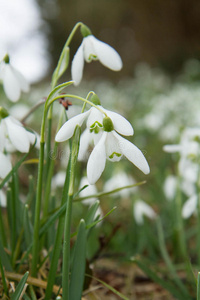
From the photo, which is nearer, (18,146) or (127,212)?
(18,146)

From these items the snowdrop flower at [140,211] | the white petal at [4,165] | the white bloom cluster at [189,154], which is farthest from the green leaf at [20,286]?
the snowdrop flower at [140,211]

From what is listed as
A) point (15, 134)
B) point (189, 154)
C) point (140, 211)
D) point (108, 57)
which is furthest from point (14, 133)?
point (140, 211)

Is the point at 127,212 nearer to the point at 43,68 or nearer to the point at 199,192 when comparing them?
the point at 199,192

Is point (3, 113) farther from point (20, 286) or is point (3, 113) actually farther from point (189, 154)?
point (189, 154)

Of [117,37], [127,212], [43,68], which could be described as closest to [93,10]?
[117,37]

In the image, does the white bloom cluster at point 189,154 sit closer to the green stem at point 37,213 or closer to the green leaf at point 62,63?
the green leaf at point 62,63

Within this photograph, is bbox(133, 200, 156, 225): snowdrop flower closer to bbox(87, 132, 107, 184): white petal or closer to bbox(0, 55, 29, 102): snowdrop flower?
bbox(0, 55, 29, 102): snowdrop flower
